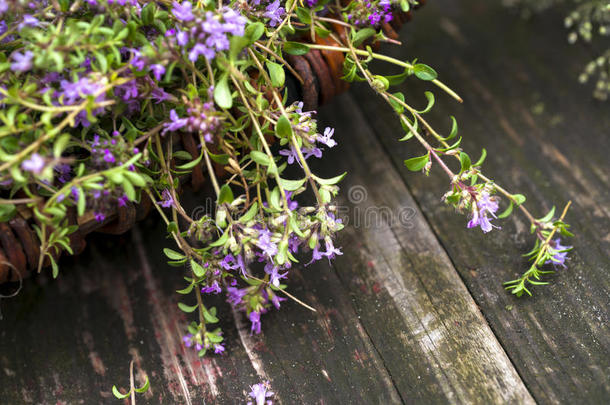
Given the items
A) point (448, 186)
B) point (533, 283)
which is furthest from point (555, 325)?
point (448, 186)

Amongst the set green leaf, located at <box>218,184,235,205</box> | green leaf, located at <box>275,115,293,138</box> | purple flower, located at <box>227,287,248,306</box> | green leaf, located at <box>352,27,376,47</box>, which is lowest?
purple flower, located at <box>227,287,248,306</box>

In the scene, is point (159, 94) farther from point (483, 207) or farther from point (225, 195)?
point (483, 207)

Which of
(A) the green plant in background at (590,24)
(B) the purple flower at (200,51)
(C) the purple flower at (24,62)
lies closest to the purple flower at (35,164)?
(C) the purple flower at (24,62)

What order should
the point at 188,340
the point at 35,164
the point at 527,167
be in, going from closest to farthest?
the point at 35,164 < the point at 188,340 < the point at 527,167

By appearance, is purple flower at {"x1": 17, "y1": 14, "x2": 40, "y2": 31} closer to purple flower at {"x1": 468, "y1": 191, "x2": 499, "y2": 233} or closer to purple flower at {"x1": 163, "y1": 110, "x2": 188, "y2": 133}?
purple flower at {"x1": 163, "y1": 110, "x2": 188, "y2": 133}

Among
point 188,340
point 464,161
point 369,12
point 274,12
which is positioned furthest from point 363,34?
point 188,340

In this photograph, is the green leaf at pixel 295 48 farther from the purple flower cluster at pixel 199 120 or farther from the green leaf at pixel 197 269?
the green leaf at pixel 197 269

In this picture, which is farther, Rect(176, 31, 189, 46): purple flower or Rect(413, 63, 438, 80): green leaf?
Rect(413, 63, 438, 80): green leaf

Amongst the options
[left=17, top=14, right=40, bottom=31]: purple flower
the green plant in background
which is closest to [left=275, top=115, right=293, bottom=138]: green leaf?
[left=17, top=14, right=40, bottom=31]: purple flower
